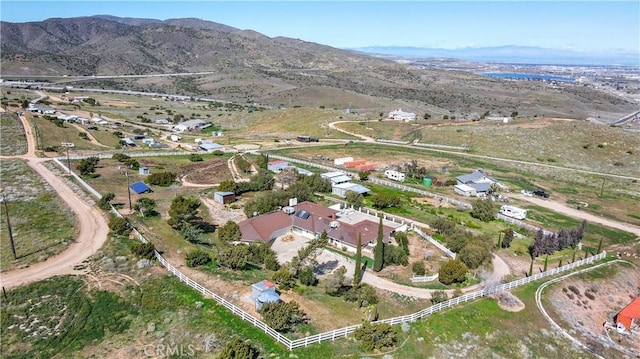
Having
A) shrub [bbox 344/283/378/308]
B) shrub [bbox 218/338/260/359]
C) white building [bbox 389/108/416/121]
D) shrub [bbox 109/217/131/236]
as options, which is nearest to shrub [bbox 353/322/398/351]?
shrub [bbox 344/283/378/308]

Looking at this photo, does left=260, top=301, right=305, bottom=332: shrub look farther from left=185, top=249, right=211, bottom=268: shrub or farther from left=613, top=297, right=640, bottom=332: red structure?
left=613, top=297, right=640, bottom=332: red structure

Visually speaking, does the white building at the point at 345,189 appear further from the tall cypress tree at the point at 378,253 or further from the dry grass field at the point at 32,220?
the dry grass field at the point at 32,220

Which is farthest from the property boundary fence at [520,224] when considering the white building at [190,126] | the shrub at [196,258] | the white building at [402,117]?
the white building at [190,126]

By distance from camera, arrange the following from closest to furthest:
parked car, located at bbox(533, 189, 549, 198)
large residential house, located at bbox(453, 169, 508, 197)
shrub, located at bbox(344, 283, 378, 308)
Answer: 1. shrub, located at bbox(344, 283, 378, 308)
2. large residential house, located at bbox(453, 169, 508, 197)
3. parked car, located at bbox(533, 189, 549, 198)

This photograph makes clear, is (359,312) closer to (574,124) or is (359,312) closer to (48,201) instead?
(48,201)

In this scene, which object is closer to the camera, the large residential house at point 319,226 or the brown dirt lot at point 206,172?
the large residential house at point 319,226

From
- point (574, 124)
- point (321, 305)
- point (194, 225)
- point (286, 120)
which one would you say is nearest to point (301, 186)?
point (194, 225)
